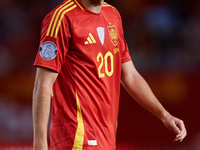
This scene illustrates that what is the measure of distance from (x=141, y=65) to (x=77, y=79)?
130 inches

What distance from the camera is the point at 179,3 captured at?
518cm

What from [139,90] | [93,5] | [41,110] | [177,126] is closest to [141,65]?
[139,90]

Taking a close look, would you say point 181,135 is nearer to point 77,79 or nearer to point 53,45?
point 77,79

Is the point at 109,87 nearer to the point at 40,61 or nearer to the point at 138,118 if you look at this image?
the point at 40,61

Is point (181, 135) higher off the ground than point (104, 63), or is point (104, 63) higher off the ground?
point (104, 63)

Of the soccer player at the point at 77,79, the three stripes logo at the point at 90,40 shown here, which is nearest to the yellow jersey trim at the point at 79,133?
the soccer player at the point at 77,79

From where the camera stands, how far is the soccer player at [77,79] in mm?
1601

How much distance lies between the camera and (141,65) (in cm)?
493

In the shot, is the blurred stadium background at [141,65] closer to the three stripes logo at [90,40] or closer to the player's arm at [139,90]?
the player's arm at [139,90]

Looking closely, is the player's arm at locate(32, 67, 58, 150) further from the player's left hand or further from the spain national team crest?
the player's left hand

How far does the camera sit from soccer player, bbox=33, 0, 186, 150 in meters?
1.60

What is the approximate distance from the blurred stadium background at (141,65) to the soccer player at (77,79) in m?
2.79

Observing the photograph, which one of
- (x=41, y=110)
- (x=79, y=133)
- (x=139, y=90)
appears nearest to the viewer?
(x=41, y=110)

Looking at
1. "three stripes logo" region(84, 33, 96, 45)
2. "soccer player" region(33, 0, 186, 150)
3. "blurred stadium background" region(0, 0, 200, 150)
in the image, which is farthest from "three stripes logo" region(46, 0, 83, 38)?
"blurred stadium background" region(0, 0, 200, 150)
